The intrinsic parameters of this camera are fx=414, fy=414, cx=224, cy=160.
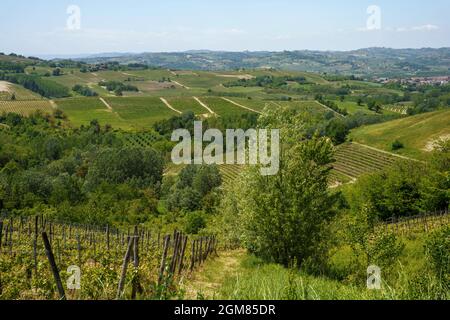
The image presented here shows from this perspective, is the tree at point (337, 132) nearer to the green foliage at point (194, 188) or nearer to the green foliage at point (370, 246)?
the green foliage at point (194, 188)

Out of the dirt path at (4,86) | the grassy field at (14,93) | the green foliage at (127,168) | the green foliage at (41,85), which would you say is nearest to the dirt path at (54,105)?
the grassy field at (14,93)

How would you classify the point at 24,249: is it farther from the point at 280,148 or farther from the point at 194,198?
the point at 194,198

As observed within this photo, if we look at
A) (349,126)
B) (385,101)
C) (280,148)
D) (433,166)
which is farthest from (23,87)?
(280,148)

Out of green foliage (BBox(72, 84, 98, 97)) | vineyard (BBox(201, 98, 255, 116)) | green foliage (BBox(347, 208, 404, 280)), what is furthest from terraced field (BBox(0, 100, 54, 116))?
green foliage (BBox(347, 208, 404, 280))

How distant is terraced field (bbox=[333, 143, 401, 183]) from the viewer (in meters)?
76.6

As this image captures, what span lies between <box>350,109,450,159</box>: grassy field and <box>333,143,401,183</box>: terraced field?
317 cm

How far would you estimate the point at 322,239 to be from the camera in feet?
56.5

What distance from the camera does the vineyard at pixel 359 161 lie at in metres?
76.9

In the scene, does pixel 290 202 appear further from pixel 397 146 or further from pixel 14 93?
pixel 14 93

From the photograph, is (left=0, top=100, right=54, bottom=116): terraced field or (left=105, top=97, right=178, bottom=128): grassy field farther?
(left=105, top=97, right=178, bottom=128): grassy field

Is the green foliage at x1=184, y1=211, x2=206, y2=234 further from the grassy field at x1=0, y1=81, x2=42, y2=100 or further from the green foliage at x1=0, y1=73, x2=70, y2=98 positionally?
the green foliage at x1=0, y1=73, x2=70, y2=98

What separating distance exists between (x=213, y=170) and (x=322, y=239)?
5805cm

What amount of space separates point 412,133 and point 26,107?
119 meters

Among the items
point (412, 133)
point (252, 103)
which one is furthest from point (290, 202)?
point (252, 103)
